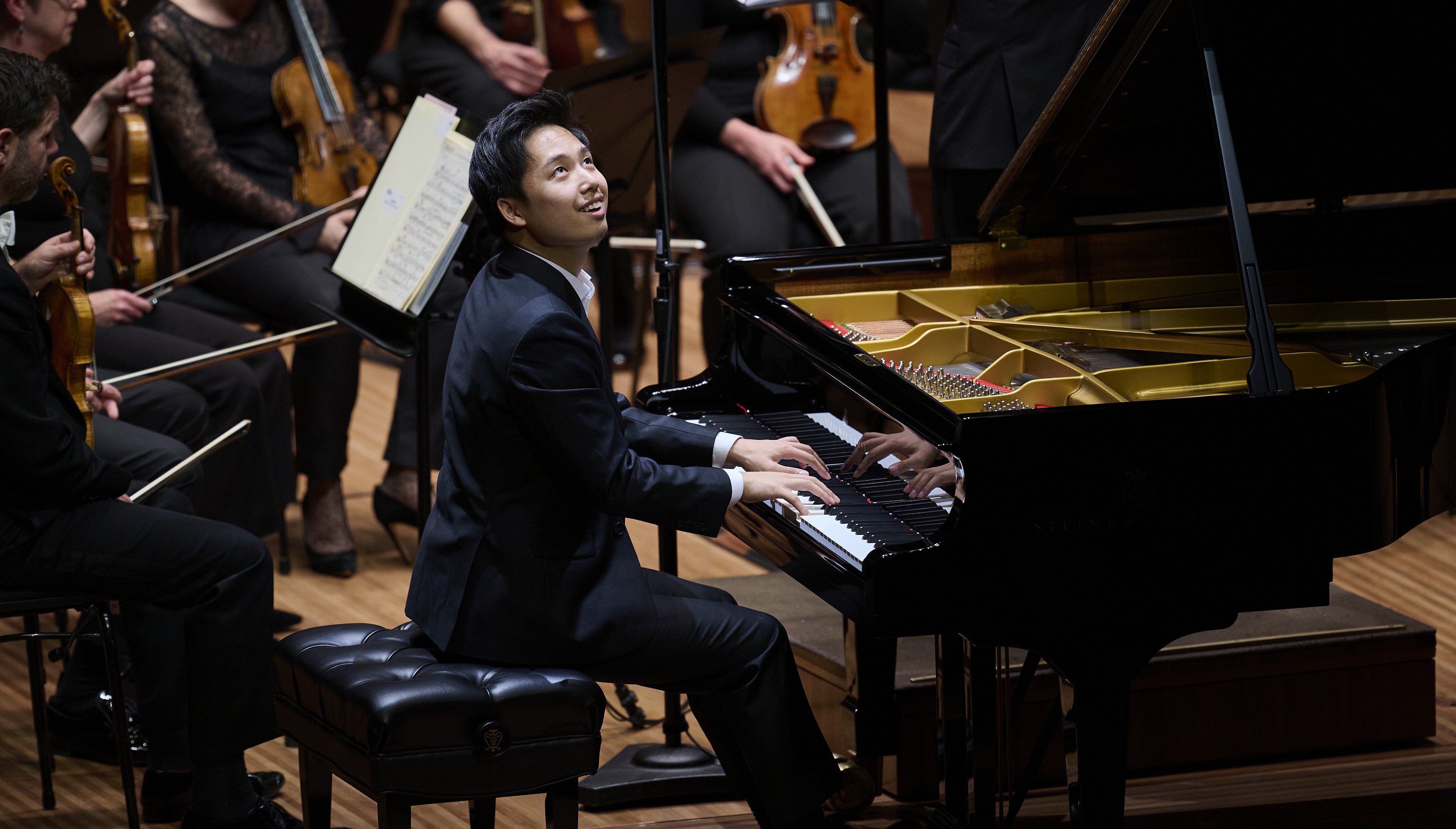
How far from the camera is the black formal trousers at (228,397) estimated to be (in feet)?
11.2

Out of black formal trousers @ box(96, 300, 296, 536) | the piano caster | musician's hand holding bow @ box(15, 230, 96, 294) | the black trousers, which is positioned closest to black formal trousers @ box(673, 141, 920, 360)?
Answer: the black trousers

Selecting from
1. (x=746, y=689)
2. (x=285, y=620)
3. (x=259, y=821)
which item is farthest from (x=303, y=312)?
(x=746, y=689)

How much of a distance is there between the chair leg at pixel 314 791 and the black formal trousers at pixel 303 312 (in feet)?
6.01

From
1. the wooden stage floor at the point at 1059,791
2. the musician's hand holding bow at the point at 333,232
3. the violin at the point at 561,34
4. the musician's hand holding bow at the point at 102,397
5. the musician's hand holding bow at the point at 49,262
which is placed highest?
the violin at the point at 561,34

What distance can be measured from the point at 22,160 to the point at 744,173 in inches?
77.1

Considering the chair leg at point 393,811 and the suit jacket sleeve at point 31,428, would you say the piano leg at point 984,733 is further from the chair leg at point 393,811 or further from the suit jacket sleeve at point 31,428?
the suit jacket sleeve at point 31,428

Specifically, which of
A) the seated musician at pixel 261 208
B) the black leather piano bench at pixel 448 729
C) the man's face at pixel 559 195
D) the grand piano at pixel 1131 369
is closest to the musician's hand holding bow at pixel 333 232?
the seated musician at pixel 261 208

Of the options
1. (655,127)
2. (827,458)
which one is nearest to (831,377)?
(827,458)

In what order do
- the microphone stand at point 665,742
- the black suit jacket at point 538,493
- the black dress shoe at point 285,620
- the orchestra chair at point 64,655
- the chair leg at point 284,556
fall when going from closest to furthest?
1. the black suit jacket at point 538,493
2. the orchestra chair at point 64,655
3. the microphone stand at point 665,742
4. the black dress shoe at point 285,620
5. the chair leg at point 284,556

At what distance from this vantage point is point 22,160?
239 centimetres

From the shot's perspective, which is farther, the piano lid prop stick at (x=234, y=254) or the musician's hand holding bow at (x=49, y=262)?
the piano lid prop stick at (x=234, y=254)

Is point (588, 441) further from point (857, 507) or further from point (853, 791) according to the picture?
point (853, 791)

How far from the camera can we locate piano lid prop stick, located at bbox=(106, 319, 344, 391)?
3.27 meters

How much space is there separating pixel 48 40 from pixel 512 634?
1.97 m
